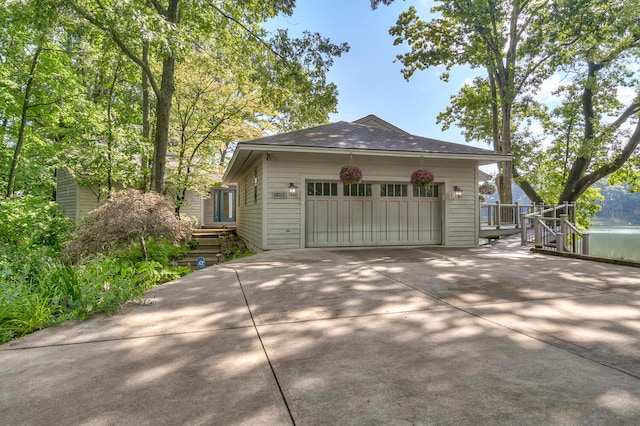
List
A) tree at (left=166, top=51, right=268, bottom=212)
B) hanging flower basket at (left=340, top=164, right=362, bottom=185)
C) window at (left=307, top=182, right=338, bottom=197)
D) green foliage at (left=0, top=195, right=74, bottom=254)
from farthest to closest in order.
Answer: tree at (left=166, top=51, right=268, bottom=212) < window at (left=307, top=182, right=338, bottom=197) < hanging flower basket at (left=340, top=164, right=362, bottom=185) < green foliage at (left=0, top=195, right=74, bottom=254)

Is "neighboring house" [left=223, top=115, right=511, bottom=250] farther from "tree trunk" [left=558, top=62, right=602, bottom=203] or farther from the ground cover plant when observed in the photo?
"tree trunk" [left=558, top=62, right=602, bottom=203]

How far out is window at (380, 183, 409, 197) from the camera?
30.7 ft

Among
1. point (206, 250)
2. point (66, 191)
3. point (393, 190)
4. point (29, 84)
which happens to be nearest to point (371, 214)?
point (393, 190)

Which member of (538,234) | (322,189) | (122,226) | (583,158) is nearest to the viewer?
(122,226)

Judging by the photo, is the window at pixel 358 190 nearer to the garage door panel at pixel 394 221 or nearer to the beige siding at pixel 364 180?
the beige siding at pixel 364 180

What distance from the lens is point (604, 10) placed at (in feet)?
43.6

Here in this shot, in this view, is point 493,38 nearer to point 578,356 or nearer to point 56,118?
point 578,356

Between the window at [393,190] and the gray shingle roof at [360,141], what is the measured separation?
44.9 inches

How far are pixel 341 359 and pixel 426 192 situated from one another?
8.21m

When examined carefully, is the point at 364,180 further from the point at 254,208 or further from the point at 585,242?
the point at 585,242

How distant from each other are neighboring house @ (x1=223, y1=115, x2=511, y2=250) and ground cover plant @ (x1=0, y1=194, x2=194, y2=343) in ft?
9.30

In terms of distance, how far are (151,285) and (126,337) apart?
6.62ft

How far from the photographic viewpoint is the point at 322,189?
8906 millimetres

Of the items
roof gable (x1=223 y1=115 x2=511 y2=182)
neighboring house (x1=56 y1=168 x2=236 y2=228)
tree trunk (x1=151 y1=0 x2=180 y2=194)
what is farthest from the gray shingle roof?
neighboring house (x1=56 y1=168 x2=236 y2=228)
